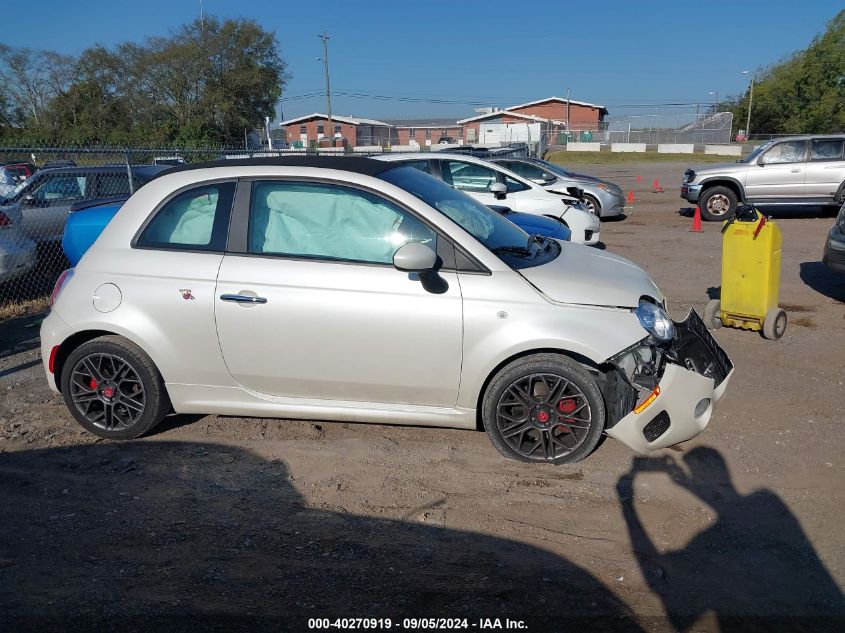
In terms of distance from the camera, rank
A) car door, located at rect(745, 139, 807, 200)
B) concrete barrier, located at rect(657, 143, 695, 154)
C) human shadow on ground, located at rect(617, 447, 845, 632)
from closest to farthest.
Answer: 1. human shadow on ground, located at rect(617, 447, 845, 632)
2. car door, located at rect(745, 139, 807, 200)
3. concrete barrier, located at rect(657, 143, 695, 154)

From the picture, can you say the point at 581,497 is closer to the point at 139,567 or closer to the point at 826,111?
the point at 139,567

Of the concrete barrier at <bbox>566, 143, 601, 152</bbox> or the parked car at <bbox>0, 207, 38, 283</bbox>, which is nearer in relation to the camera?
the parked car at <bbox>0, 207, 38, 283</bbox>

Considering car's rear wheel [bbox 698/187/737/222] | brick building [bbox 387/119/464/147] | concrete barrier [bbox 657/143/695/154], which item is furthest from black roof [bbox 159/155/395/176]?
Answer: brick building [bbox 387/119/464/147]

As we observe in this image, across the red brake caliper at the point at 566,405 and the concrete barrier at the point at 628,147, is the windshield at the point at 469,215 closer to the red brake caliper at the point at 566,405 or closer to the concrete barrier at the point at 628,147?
the red brake caliper at the point at 566,405

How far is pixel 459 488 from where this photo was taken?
4.18 meters

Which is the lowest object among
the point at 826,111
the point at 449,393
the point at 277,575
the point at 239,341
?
the point at 277,575

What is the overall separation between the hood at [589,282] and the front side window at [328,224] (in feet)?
2.47

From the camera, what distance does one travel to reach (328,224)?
4520mm

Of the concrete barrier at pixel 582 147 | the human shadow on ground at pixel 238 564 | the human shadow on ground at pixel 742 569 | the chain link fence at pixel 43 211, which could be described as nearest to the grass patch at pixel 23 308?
the chain link fence at pixel 43 211

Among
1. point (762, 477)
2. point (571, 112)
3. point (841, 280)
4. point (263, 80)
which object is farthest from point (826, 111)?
point (762, 477)

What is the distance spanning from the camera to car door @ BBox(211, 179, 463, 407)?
4289mm

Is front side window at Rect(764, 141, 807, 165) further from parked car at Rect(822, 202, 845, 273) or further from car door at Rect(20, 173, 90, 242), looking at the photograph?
car door at Rect(20, 173, 90, 242)

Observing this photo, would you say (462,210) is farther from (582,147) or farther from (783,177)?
(582,147)

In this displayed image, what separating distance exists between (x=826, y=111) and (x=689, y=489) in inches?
2842
